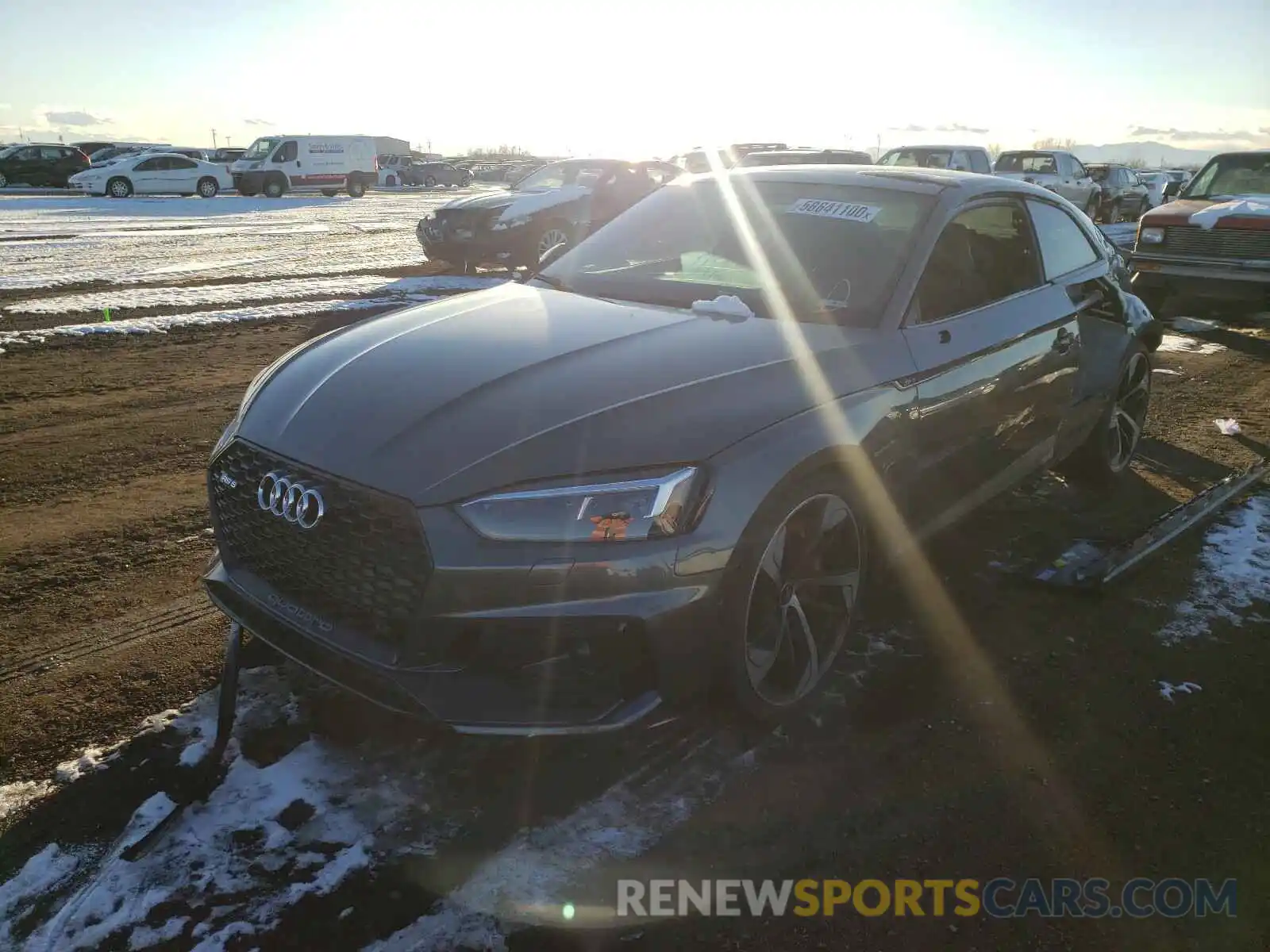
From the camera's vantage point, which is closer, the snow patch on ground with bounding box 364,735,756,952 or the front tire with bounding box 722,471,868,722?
the snow patch on ground with bounding box 364,735,756,952

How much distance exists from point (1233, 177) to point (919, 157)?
314 inches

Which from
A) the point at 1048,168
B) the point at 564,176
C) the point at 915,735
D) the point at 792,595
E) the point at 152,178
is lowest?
the point at 915,735

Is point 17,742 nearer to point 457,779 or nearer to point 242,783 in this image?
point 242,783

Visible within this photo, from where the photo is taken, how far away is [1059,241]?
4512 millimetres

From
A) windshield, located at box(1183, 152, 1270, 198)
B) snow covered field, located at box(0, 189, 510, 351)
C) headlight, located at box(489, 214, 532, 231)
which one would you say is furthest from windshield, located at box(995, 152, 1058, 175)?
snow covered field, located at box(0, 189, 510, 351)

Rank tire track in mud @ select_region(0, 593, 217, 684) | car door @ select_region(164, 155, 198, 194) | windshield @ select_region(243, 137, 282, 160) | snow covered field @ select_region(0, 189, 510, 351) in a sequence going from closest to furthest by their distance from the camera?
tire track in mud @ select_region(0, 593, 217, 684)
snow covered field @ select_region(0, 189, 510, 351)
car door @ select_region(164, 155, 198, 194)
windshield @ select_region(243, 137, 282, 160)

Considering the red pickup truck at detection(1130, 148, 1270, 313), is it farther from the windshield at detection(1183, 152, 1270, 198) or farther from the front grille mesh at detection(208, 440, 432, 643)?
the front grille mesh at detection(208, 440, 432, 643)

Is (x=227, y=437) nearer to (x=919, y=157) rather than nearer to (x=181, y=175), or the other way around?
(x=919, y=157)

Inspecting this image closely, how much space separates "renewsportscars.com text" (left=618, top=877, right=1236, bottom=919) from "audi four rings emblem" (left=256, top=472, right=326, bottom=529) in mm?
1227

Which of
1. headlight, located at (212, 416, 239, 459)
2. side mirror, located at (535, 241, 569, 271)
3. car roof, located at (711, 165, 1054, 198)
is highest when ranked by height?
car roof, located at (711, 165, 1054, 198)

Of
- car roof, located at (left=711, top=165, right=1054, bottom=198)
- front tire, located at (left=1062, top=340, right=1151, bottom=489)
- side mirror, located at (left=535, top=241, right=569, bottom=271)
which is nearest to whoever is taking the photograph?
car roof, located at (left=711, top=165, right=1054, bottom=198)

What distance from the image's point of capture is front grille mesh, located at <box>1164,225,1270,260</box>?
31.9 ft

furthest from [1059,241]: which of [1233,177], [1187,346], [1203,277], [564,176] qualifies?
[564,176]

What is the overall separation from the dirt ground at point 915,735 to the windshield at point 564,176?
975 cm
